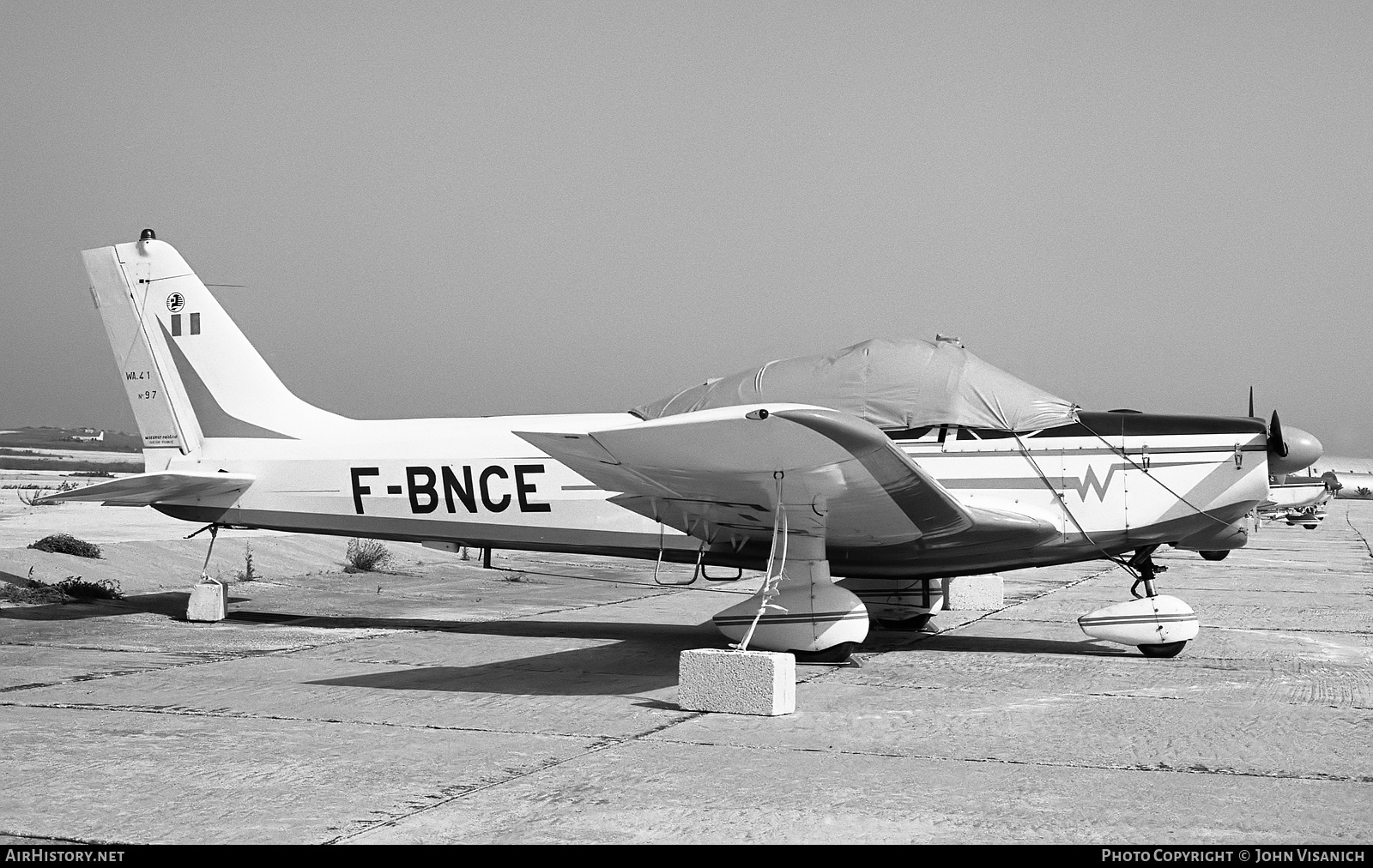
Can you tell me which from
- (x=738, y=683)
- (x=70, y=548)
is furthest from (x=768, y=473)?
(x=70, y=548)

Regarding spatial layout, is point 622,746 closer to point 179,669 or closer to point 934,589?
point 179,669

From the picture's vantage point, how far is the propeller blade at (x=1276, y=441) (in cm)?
821

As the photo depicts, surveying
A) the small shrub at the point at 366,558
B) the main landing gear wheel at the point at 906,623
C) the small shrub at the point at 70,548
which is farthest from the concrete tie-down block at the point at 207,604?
the main landing gear wheel at the point at 906,623

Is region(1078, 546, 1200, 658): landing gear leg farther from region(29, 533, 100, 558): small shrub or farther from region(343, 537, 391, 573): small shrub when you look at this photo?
region(29, 533, 100, 558): small shrub

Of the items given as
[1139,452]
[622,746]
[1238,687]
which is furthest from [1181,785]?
[1139,452]

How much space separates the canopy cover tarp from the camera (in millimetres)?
8531

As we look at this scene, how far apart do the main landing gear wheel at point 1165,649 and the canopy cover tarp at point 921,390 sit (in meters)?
1.73

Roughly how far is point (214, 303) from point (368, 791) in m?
7.59

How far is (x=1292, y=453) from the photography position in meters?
8.29

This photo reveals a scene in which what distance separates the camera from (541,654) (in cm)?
866

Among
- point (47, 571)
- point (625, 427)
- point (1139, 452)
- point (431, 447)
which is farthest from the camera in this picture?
point (47, 571)

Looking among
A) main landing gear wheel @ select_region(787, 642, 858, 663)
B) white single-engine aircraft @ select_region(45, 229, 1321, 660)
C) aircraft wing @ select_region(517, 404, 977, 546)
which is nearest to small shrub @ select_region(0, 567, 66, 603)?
white single-engine aircraft @ select_region(45, 229, 1321, 660)

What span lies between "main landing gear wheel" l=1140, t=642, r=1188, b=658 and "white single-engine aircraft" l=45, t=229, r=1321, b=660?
0.08 ft
